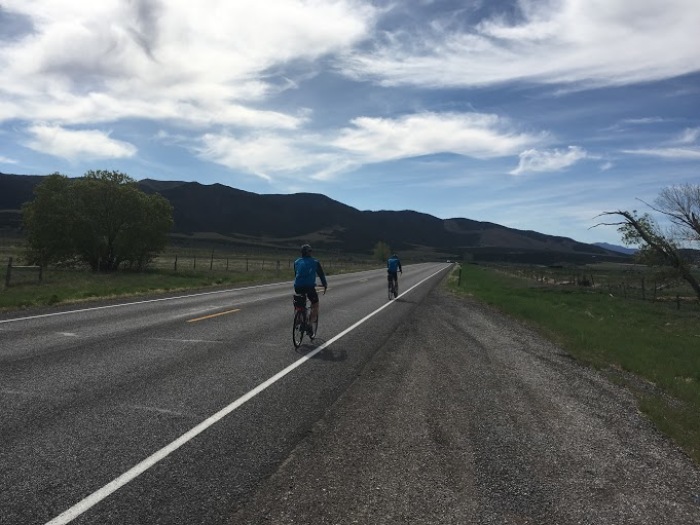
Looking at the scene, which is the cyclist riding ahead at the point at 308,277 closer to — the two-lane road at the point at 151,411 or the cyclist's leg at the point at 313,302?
the cyclist's leg at the point at 313,302

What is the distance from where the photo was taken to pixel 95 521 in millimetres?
3537

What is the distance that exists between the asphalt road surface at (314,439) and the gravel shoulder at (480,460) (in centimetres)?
2

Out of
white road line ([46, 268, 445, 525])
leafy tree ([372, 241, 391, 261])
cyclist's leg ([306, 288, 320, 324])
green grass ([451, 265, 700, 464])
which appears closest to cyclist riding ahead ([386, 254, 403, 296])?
green grass ([451, 265, 700, 464])

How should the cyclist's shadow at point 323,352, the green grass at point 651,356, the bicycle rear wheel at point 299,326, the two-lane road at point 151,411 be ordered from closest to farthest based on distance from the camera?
the two-lane road at point 151,411
the green grass at point 651,356
the cyclist's shadow at point 323,352
the bicycle rear wheel at point 299,326

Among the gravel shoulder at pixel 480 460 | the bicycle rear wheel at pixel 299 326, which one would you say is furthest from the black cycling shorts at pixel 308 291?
the gravel shoulder at pixel 480 460

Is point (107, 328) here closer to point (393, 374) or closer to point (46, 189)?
point (393, 374)

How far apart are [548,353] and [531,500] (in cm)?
779

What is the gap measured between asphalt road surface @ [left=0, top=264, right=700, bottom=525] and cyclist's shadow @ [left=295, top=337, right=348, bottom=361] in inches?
1.7

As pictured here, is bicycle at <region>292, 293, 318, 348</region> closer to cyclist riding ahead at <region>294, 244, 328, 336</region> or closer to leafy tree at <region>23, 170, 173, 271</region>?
cyclist riding ahead at <region>294, 244, 328, 336</region>

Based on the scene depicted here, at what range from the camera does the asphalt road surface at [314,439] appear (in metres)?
3.94

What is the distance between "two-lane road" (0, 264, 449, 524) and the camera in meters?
3.89

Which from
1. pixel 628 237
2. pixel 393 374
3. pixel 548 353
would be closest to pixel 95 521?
pixel 393 374

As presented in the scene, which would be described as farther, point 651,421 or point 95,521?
point 651,421

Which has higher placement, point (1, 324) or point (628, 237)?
point (628, 237)
